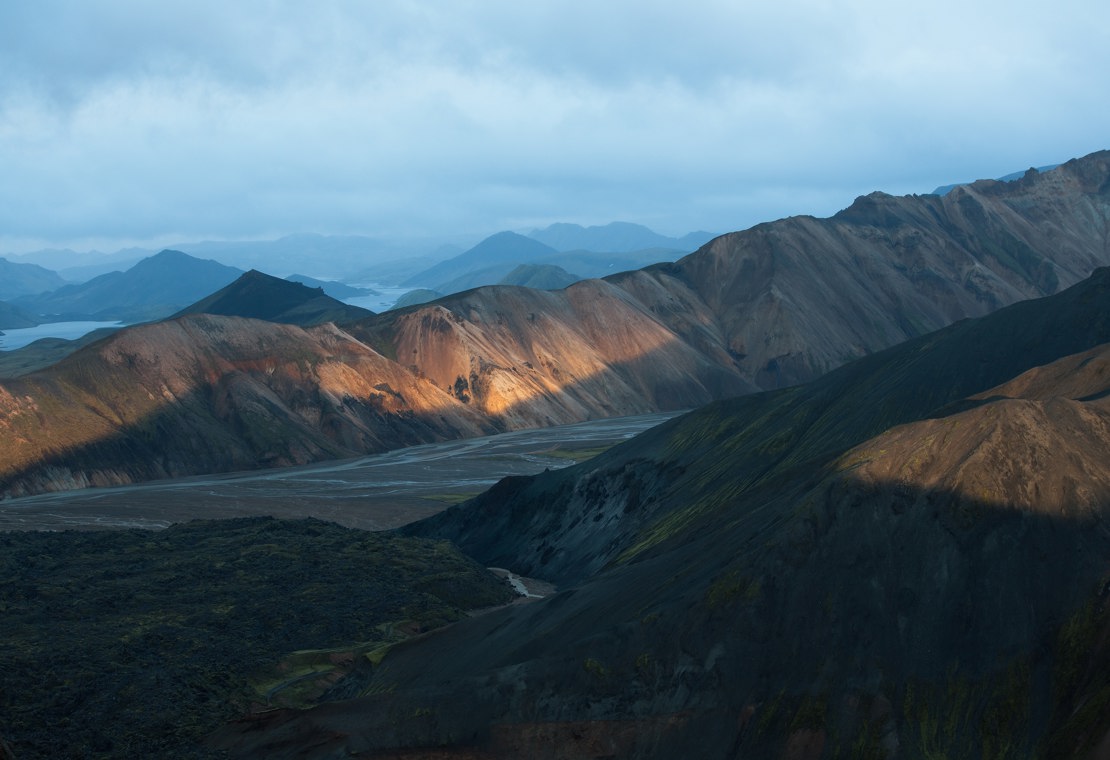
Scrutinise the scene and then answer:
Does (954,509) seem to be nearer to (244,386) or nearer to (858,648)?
(858,648)

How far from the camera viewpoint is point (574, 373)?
5655 inches

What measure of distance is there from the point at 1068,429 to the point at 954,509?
4523mm

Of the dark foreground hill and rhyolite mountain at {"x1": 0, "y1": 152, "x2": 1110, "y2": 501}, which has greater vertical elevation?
rhyolite mountain at {"x1": 0, "y1": 152, "x2": 1110, "y2": 501}

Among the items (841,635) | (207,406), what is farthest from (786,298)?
(841,635)

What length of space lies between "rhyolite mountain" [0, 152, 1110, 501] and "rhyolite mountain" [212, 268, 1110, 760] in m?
73.1

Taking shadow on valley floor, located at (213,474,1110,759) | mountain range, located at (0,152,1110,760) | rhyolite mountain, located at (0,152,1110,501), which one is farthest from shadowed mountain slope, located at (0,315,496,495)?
shadow on valley floor, located at (213,474,1110,759)

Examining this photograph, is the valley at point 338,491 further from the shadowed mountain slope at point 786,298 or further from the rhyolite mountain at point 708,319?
the shadowed mountain slope at point 786,298

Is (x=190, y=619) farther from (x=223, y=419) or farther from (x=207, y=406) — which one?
(x=207, y=406)

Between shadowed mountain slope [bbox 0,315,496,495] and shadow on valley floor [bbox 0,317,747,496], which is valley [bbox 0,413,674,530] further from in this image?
shadowed mountain slope [bbox 0,315,496,495]

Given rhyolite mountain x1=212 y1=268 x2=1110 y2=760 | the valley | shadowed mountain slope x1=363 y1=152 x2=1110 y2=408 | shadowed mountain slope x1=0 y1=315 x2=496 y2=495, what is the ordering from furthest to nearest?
shadowed mountain slope x1=363 y1=152 x2=1110 y2=408
shadowed mountain slope x1=0 y1=315 x2=496 y2=495
the valley
rhyolite mountain x1=212 y1=268 x2=1110 y2=760

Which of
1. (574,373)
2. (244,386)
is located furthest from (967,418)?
(574,373)

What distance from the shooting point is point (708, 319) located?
545 feet

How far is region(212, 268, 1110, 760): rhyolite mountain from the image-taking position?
27.2 m

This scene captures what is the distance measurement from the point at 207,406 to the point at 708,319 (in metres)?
78.3
